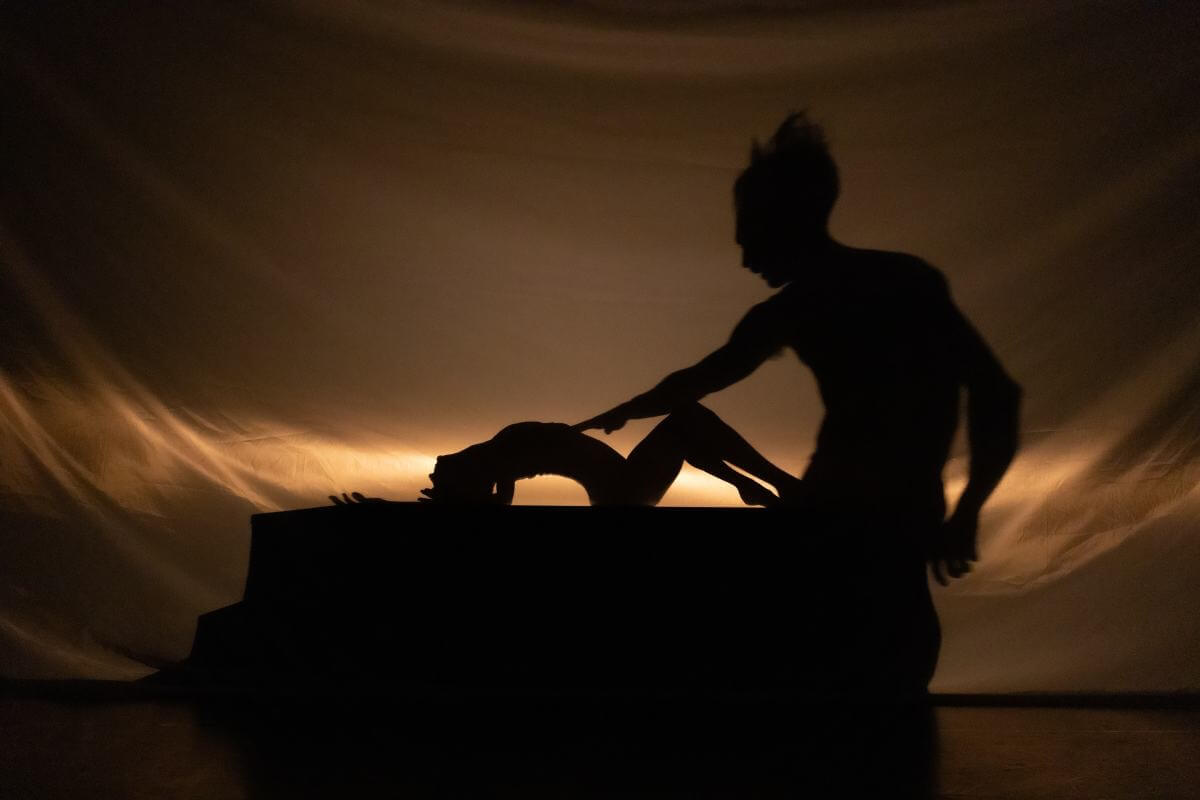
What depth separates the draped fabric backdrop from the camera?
57.0 inches

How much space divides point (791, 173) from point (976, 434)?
50 centimetres

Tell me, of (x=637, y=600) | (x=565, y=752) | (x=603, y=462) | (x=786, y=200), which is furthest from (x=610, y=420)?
(x=565, y=752)

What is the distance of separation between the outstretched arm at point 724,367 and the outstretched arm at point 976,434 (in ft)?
0.84

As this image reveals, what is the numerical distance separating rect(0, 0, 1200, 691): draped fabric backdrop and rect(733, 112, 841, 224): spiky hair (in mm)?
31

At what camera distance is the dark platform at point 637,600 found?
1156 mm

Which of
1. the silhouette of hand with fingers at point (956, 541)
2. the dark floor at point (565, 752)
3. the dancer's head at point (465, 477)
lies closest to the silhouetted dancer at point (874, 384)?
the silhouette of hand with fingers at point (956, 541)

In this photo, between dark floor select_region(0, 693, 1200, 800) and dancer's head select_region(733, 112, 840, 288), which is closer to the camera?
dark floor select_region(0, 693, 1200, 800)

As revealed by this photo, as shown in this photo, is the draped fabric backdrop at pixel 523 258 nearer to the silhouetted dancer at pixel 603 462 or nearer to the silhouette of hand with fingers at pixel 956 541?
the silhouette of hand with fingers at pixel 956 541

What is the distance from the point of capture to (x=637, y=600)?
116 cm

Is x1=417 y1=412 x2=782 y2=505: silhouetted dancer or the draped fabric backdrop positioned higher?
the draped fabric backdrop

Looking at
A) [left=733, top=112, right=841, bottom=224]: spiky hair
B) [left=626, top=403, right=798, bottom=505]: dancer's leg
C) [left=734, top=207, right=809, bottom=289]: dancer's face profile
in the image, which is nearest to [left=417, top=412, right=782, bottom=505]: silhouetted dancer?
[left=626, top=403, right=798, bottom=505]: dancer's leg

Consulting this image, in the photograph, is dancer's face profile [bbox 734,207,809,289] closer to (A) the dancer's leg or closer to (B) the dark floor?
(A) the dancer's leg

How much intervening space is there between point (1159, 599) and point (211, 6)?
167 centimetres

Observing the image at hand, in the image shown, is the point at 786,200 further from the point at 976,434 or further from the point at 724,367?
the point at 976,434
